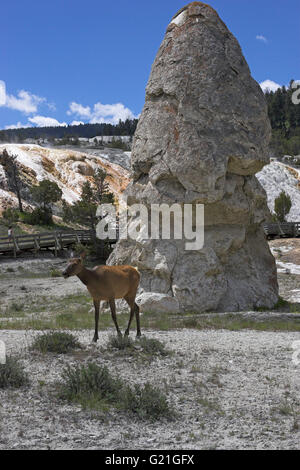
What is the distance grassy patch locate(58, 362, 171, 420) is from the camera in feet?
19.4

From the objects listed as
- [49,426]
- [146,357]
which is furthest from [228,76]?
[49,426]

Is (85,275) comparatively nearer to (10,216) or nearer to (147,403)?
(147,403)

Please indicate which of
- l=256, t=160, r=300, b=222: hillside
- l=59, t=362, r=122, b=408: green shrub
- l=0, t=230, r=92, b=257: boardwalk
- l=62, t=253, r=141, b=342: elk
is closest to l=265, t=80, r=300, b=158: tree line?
l=256, t=160, r=300, b=222: hillside

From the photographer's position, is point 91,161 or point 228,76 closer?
point 228,76

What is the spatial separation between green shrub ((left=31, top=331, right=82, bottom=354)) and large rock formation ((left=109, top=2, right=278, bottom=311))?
7001 mm

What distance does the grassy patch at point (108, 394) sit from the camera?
5.90 meters

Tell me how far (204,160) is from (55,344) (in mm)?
8739

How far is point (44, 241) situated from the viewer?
37531 mm

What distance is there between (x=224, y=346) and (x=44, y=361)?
11.5 feet

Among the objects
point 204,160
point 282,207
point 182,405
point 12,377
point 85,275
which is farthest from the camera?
point 282,207

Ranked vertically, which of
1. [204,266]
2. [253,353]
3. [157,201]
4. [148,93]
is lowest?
[253,353]

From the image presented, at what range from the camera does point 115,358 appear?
26.4ft

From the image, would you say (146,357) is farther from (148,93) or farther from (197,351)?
(148,93)

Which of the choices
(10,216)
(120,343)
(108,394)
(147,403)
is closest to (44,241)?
(10,216)
